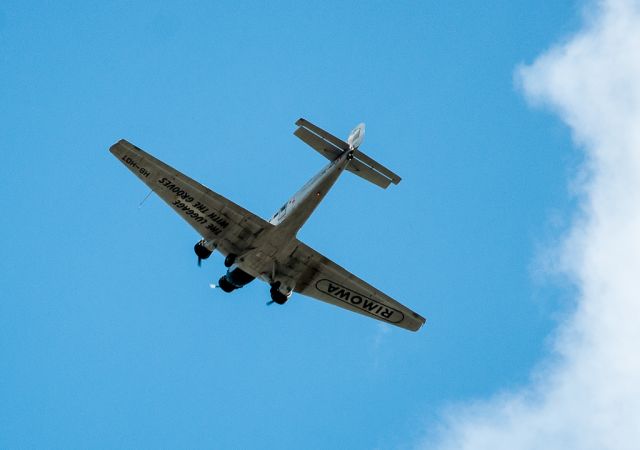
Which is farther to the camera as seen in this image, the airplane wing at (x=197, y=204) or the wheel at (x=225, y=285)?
the wheel at (x=225, y=285)

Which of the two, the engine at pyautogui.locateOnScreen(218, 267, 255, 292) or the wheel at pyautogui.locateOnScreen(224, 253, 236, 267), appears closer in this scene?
the wheel at pyautogui.locateOnScreen(224, 253, 236, 267)

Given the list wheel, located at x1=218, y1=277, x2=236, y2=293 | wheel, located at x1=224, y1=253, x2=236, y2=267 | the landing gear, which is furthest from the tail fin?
wheel, located at x1=218, y1=277, x2=236, y2=293

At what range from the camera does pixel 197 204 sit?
46375mm

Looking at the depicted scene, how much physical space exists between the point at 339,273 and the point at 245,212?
6730 millimetres

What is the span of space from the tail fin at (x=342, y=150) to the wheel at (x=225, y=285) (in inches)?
324

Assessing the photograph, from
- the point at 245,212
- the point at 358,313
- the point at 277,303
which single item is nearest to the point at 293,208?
the point at 245,212

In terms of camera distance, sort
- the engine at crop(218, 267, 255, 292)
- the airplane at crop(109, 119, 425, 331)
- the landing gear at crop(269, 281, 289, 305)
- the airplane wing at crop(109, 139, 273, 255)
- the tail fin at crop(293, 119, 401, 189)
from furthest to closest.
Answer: the landing gear at crop(269, 281, 289, 305), the engine at crop(218, 267, 255, 292), the tail fin at crop(293, 119, 401, 189), the airplane at crop(109, 119, 425, 331), the airplane wing at crop(109, 139, 273, 255)

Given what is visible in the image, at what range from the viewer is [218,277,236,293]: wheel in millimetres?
48625

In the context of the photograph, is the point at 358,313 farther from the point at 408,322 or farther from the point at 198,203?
the point at 198,203

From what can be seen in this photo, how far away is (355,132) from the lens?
46.7 metres

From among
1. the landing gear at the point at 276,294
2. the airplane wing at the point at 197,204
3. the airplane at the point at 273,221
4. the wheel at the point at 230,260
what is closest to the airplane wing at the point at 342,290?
the airplane at the point at 273,221

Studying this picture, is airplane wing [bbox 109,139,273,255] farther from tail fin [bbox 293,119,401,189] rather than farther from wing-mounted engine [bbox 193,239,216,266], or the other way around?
tail fin [bbox 293,119,401,189]

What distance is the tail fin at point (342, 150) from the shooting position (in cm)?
4572

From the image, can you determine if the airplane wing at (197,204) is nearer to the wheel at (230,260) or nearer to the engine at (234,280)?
the wheel at (230,260)
